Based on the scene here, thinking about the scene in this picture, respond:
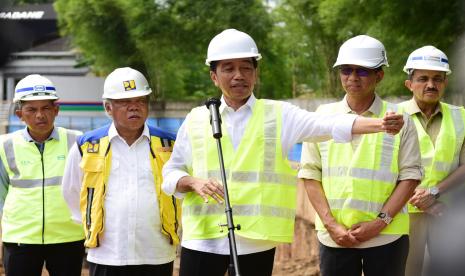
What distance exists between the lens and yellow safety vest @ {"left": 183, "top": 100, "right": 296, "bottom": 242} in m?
5.44

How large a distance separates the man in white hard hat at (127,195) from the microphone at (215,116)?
0.80 m

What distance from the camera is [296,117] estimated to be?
5.57m

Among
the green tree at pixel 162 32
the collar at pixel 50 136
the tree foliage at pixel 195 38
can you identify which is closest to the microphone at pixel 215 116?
the collar at pixel 50 136

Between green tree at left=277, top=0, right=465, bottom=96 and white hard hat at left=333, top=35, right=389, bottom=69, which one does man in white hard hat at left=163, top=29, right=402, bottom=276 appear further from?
green tree at left=277, top=0, right=465, bottom=96

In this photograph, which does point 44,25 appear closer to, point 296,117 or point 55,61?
point 55,61

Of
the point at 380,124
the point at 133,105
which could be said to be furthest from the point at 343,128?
the point at 133,105

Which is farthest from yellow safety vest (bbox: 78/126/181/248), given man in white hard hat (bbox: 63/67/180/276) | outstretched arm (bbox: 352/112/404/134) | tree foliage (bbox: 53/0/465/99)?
tree foliage (bbox: 53/0/465/99)

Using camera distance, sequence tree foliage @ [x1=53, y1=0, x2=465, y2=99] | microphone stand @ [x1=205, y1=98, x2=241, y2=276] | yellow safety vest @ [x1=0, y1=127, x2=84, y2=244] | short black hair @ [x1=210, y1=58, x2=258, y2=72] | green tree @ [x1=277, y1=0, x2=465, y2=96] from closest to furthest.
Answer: microphone stand @ [x1=205, y1=98, x2=241, y2=276] → short black hair @ [x1=210, y1=58, x2=258, y2=72] → yellow safety vest @ [x1=0, y1=127, x2=84, y2=244] → green tree @ [x1=277, y1=0, x2=465, y2=96] → tree foliage @ [x1=53, y1=0, x2=465, y2=99]

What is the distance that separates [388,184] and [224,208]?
0.96 metres

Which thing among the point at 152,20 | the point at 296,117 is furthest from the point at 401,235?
the point at 152,20

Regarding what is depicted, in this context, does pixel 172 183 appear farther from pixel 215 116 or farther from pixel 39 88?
pixel 39 88

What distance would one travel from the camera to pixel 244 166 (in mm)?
5477

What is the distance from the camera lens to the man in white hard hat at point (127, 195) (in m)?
5.94

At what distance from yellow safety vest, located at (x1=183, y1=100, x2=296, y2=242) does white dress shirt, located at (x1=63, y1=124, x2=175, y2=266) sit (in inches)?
15.8
